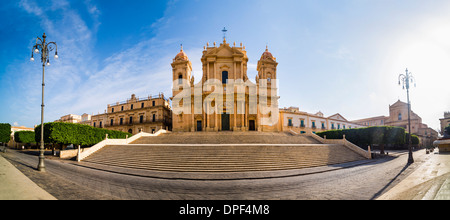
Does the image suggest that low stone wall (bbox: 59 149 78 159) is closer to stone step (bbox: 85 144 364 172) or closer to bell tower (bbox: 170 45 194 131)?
stone step (bbox: 85 144 364 172)

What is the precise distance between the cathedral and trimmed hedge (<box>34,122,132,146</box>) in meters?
12.3

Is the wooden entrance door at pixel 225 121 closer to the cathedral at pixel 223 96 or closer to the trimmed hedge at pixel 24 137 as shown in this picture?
the cathedral at pixel 223 96

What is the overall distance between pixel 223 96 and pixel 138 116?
68.8ft

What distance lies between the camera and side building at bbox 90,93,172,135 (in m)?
39.3

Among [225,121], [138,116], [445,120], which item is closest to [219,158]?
[225,121]

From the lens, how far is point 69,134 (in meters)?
22.0

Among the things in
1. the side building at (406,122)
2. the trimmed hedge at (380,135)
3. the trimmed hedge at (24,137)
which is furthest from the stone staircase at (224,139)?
the side building at (406,122)

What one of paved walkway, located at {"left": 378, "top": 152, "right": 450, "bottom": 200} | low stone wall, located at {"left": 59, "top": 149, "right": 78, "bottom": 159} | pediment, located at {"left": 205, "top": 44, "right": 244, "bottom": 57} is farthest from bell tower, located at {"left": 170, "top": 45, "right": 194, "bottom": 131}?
paved walkway, located at {"left": 378, "top": 152, "right": 450, "bottom": 200}

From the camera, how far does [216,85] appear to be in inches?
1323
